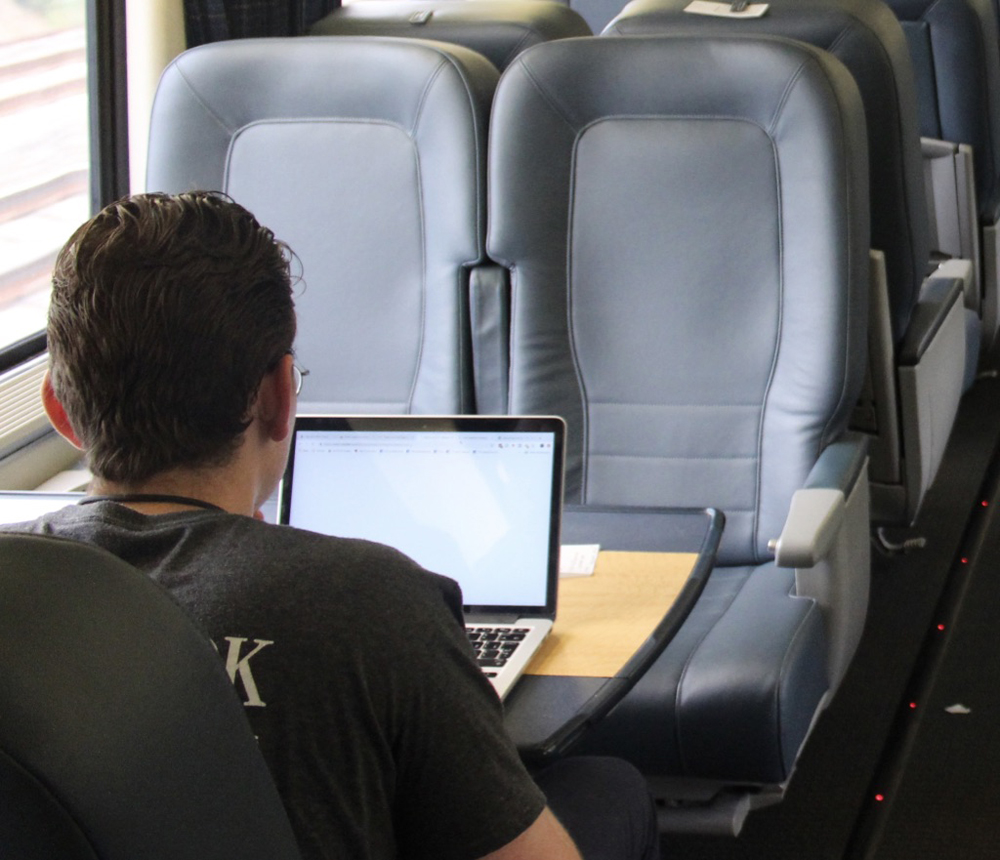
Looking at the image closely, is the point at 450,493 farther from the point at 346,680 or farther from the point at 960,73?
the point at 960,73

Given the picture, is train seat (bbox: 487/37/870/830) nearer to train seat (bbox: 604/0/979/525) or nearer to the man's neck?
train seat (bbox: 604/0/979/525)

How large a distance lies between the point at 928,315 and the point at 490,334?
0.91m

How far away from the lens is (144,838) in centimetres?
61

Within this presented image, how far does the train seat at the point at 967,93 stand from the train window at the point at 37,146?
6.15 ft

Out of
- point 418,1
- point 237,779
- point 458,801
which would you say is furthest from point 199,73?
point 237,779

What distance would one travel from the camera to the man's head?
37.7 inches

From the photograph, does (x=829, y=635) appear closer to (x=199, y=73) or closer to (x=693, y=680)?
(x=693, y=680)

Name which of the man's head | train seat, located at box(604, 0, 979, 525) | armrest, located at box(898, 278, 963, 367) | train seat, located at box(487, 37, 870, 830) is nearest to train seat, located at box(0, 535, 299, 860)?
the man's head

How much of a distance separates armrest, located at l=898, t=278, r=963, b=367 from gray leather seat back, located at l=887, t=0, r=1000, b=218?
0.68m

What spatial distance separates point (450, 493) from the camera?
5.22 feet

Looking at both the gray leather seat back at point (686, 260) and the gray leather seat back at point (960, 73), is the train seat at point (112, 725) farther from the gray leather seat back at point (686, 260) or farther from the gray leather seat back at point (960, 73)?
the gray leather seat back at point (960, 73)

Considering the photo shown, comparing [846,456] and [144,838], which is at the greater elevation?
[144,838]

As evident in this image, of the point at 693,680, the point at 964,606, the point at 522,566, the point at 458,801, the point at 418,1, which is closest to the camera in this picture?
the point at 458,801

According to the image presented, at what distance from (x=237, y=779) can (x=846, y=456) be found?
5.00 feet
